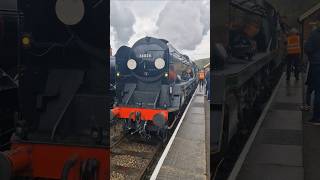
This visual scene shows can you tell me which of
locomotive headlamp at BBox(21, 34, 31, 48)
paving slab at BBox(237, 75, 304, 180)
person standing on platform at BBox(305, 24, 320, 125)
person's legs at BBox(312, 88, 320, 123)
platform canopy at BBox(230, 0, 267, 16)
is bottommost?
paving slab at BBox(237, 75, 304, 180)

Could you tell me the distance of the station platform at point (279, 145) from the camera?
1479 mm

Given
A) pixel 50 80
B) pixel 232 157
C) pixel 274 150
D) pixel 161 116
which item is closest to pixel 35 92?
pixel 50 80

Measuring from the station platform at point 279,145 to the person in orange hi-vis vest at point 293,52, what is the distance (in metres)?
0.05

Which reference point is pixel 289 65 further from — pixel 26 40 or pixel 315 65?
pixel 26 40

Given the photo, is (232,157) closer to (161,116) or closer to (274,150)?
(274,150)

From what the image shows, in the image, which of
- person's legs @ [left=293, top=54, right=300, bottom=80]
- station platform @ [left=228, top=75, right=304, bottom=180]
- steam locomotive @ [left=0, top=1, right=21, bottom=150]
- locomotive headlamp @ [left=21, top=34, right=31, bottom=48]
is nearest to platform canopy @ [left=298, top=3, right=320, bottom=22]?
person's legs @ [left=293, top=54, right=300, bottom=80]

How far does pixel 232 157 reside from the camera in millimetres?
1542

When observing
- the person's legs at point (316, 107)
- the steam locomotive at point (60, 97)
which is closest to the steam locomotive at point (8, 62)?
the steam locomotive at point (60, 97)

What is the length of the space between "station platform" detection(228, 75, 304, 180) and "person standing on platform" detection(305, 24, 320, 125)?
56 mm

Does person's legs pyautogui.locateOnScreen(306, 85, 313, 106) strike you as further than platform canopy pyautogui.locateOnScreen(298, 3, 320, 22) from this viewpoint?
Yes

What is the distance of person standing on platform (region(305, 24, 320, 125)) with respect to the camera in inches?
57.1

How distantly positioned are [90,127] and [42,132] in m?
0.34

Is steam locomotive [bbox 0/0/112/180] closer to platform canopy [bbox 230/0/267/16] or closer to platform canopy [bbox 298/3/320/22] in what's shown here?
platform canopy [bbox 230/0/267/16]

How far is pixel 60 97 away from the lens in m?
2.16
